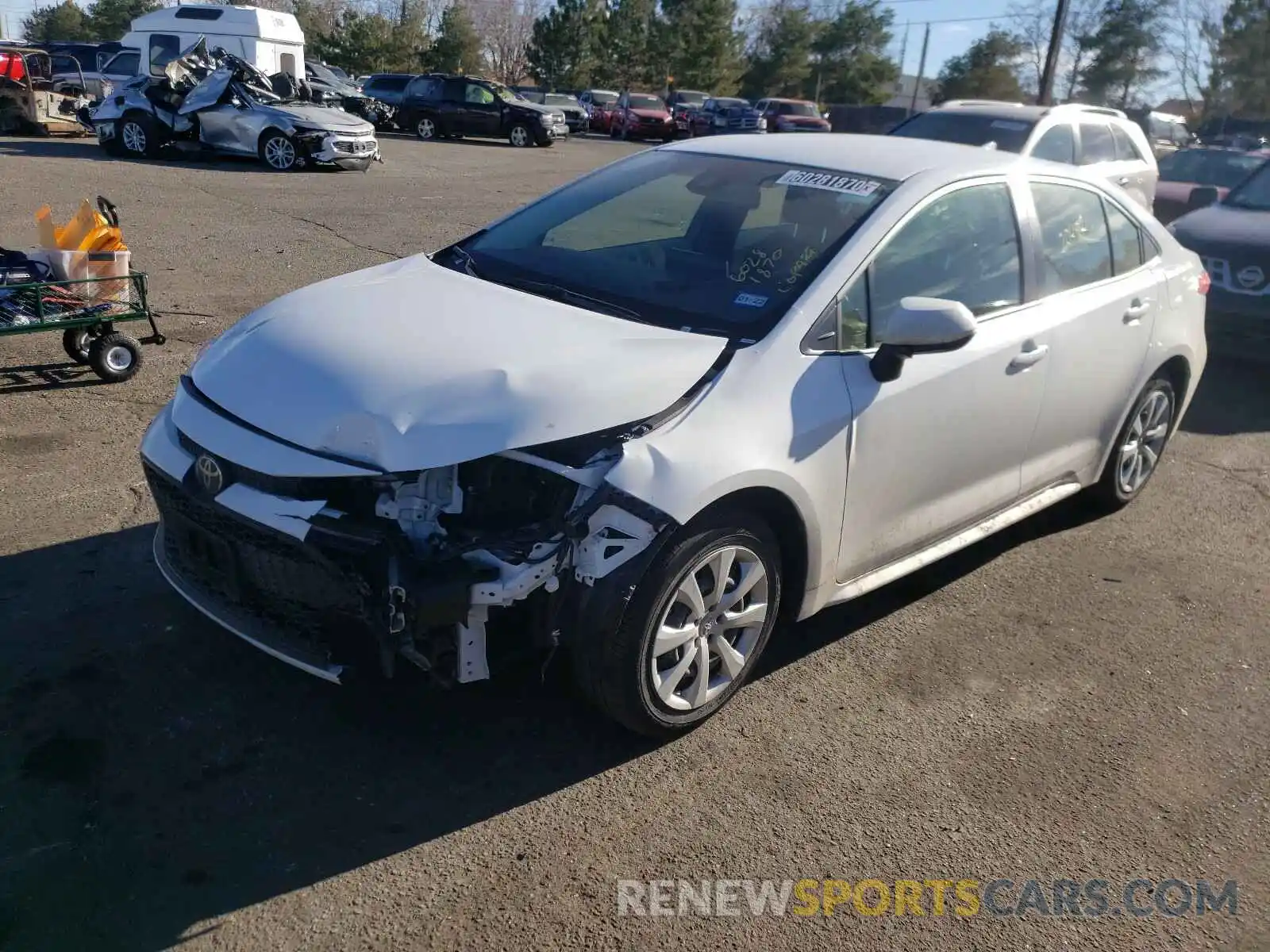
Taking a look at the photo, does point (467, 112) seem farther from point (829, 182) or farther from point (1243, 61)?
point (1243, 61)

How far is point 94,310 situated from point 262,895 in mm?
4319

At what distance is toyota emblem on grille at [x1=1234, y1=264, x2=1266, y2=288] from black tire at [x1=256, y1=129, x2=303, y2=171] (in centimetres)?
1431

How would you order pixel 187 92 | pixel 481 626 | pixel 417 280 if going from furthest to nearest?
pixel 187 92
pixel 417 280
pixel 481 626

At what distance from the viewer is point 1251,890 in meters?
3.02

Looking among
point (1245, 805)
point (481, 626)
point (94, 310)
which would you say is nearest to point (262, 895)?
point (481, 626)

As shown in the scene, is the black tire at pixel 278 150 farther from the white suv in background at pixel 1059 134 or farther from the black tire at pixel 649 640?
the black tire at pixel 649 640

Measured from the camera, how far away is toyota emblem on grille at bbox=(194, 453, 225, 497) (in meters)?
3.15

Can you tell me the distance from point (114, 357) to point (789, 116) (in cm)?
3341

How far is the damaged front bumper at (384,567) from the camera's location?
9.59 feet

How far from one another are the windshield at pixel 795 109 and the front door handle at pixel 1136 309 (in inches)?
1356

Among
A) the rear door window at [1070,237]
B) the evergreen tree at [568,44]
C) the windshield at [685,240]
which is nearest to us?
the windshield at [685,240]

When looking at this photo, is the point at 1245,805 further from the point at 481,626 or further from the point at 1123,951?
the point at 481,626

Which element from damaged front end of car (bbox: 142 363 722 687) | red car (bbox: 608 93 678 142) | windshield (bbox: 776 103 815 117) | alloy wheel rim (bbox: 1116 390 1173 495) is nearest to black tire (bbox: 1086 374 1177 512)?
alloy wheel rim (bbox: 1116 390 1173 495)

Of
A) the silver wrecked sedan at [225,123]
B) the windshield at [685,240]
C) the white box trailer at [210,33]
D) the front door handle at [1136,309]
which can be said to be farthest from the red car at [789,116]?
the windshield at [685,240]
